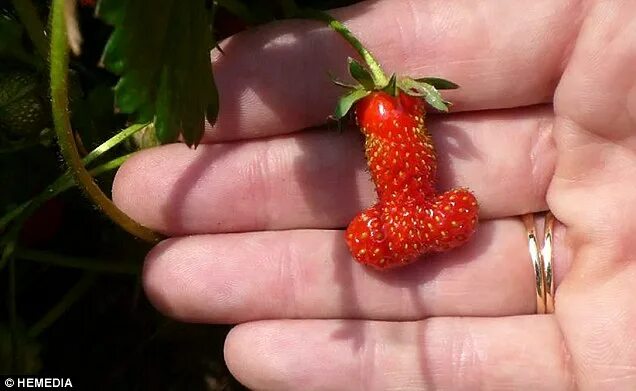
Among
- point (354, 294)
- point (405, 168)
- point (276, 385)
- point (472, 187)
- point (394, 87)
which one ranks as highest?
point (394, 87)

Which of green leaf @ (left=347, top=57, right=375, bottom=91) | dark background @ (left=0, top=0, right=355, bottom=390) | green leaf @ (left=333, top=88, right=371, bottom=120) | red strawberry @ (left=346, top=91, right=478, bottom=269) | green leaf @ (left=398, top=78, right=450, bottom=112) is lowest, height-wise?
dark background @ (left=0, top=0, right=355, bottom=390)

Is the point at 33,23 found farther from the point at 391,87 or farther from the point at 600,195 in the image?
the point at 600,195

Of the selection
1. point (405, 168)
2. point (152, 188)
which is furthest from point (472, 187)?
point (152, 188)

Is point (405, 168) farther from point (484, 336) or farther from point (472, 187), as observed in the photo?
point (484, 336)

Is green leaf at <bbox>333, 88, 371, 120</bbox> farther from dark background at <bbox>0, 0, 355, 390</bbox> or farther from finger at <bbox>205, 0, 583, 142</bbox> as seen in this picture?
dark background at <bbox>0, 0, 355, 390</bbox>

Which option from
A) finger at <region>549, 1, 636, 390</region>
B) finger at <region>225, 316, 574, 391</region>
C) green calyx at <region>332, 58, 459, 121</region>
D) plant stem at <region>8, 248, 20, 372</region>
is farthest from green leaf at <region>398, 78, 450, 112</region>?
plant stem at <region>8, 248, 20, 372</region>

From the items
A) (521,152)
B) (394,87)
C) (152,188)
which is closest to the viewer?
(394,87)

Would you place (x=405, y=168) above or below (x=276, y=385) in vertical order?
above
